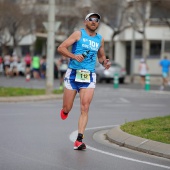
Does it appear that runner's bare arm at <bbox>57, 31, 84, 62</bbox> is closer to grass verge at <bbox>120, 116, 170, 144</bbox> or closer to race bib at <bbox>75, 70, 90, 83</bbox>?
race bib at <bbox>75, 70, 90, 83</bbox>

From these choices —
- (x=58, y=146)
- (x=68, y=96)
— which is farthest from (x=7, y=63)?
(x=58, y=146)

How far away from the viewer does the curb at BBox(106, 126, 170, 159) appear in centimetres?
953

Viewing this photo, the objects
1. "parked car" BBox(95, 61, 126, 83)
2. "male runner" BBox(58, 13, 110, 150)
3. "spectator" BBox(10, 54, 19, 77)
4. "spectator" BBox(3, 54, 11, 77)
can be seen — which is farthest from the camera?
"spectator" BBox(10, 54, 19, 77)

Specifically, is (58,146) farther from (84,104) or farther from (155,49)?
(155,49)

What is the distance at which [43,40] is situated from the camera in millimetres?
68688

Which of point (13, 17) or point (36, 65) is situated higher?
point (13, 17)

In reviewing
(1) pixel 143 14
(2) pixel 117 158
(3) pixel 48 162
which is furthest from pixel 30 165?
(1) pixel 143 14

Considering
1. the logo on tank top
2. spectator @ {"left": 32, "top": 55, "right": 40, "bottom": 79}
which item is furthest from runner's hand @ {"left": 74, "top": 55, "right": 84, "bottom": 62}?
spectator @ {"left": 32, "top": 55, "right": 40, "bottom": 79}

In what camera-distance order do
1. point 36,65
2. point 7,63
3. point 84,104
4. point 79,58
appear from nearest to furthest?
1. point 79,58
2. point 84,104
3. point 36,65
4. point 7,63

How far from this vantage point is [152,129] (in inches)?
450

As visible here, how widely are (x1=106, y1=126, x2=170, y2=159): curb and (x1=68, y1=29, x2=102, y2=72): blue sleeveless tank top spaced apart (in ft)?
4.62

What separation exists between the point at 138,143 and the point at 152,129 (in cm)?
123

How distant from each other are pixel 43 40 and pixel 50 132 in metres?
57.1

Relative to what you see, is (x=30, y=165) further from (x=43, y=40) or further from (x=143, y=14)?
(x=43, y=40)
